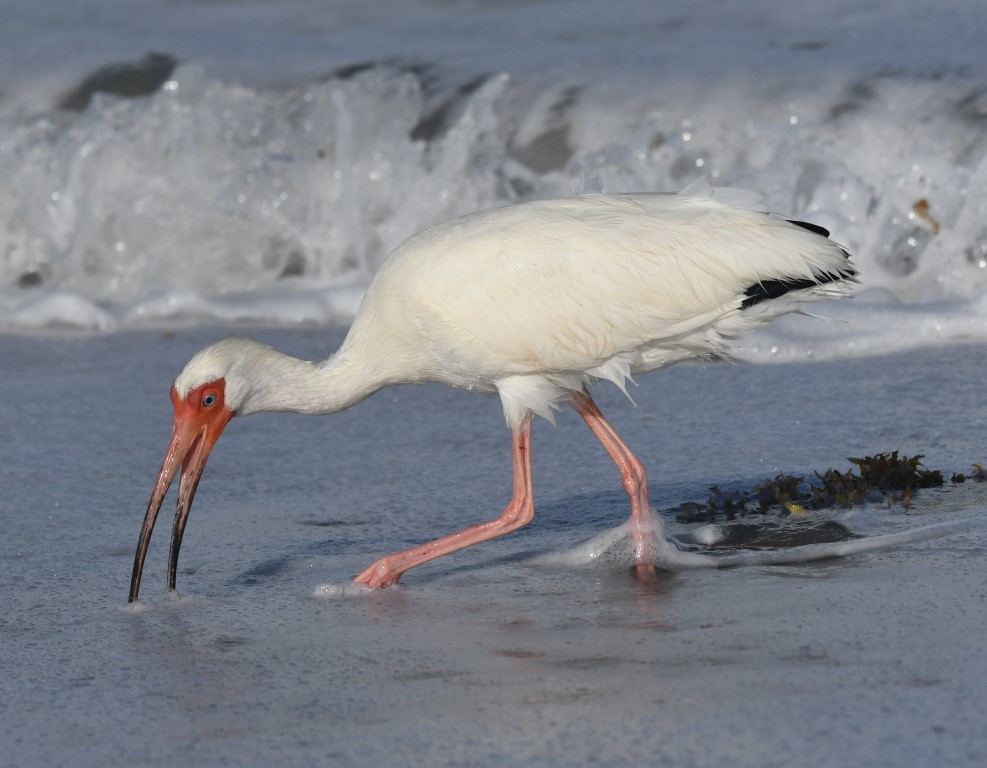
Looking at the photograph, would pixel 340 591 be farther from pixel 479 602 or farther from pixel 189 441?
pixel 189 441

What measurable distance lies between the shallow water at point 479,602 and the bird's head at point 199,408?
1.21ft

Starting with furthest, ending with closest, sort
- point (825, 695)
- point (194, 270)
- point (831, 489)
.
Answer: point (194, 270) → point (831, 489) → point (825, 695)

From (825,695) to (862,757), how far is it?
1.26 feet

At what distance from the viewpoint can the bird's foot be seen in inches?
205

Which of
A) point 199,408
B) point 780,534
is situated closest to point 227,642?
point 199,408

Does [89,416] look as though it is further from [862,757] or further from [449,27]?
[449,27]

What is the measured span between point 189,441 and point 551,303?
135 cm

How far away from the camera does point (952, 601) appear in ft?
14.7

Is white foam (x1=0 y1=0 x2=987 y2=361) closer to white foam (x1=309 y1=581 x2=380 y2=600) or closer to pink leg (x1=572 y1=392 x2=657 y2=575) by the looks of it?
pink leg (x1=572 y1=392 x2=657 y2=575)

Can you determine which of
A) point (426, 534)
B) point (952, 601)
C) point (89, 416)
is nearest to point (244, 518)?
point (426, 534)

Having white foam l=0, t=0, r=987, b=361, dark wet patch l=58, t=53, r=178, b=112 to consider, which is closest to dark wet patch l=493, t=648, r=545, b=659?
white foam l=0, t=0, r=987, b=361

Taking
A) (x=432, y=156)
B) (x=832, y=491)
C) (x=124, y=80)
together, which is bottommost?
(x=832, y=491)

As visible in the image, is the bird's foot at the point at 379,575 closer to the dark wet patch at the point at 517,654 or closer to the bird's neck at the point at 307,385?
the bird's neck at the point at 307,385

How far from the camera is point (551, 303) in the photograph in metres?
5.31
